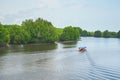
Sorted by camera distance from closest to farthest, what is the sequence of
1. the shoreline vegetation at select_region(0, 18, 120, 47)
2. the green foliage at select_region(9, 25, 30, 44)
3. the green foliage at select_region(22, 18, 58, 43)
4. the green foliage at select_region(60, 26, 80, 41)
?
1. the green foliage at select_region(9, 25, 30, 44)
2. the shoreline vegetation at select_region(0, 18, 120, 47)
3. the green foliage at select_region(22, 18, 58, 43)
4. the green foliage at select_region(60, 26, 80, 41)

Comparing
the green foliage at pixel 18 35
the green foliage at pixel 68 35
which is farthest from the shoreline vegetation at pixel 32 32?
the green foliage at pixel 68 35

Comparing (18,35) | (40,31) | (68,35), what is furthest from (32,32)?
(68,35)

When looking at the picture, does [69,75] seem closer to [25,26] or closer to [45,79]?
[45,79]

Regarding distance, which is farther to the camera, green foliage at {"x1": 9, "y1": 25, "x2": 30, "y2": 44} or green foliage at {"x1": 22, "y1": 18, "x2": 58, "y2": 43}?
green foliage at {"x1": 22, "y1": 18, "x2": 58, "y2": 43}

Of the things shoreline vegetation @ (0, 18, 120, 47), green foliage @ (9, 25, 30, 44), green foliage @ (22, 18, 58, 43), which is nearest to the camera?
green foliage @ (9, 25, 30, 44)

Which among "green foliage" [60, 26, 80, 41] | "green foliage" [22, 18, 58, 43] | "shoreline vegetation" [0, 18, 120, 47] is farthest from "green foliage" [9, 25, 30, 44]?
"green foliage" [60, 26, 80, 41]

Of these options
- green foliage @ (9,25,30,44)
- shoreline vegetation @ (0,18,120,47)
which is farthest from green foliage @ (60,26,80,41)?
green foliage @ (9,25,30,44)

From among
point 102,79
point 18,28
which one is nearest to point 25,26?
point 18,28

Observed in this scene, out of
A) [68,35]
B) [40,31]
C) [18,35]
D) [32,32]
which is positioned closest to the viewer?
[18,35]

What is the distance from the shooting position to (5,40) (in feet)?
235

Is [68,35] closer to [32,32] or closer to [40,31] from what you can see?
[40,31]

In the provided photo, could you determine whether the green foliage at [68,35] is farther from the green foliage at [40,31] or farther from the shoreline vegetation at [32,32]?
the green foliage at [40,31]

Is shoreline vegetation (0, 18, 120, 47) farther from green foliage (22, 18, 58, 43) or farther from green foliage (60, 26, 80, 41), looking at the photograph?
green foliage (60, 26, 80, 41)

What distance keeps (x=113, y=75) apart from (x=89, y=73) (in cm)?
261
